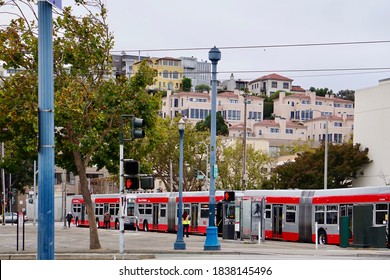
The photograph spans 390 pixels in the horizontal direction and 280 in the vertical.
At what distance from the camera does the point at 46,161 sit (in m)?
11.2

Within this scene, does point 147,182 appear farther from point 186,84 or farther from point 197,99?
point 186,84

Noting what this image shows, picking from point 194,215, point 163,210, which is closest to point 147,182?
point 194,215

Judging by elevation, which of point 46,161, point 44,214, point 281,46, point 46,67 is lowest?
point 44,214

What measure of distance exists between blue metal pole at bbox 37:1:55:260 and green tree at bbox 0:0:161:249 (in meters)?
18.9

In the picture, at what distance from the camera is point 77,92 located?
31609mm

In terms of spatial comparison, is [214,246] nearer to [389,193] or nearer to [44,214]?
[389,193]

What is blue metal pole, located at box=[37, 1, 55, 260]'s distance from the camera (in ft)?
36.7

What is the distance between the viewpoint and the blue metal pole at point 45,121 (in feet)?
36.7

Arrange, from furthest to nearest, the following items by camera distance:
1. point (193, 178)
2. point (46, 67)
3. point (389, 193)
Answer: point (193, 178) → point (389, 193) → point (46, 67)

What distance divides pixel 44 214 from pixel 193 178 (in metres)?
75.7

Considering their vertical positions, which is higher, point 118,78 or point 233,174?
point 118,78

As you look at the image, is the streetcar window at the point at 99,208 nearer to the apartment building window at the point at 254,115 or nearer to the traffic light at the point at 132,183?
the traffic light at the point at 132,183
